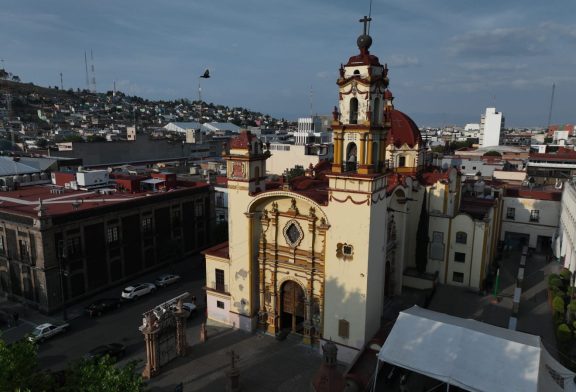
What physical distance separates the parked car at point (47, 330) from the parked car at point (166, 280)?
9.73m

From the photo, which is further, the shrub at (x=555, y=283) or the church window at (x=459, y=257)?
the church window at (x=459, y=257)

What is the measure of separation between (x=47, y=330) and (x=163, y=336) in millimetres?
10599

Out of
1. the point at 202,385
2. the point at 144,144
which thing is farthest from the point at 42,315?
the point at 144,144

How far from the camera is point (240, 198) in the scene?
3119 cm

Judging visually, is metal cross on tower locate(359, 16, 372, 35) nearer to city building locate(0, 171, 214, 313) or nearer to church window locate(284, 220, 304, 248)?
church window locate(284, 220, 304, 248)

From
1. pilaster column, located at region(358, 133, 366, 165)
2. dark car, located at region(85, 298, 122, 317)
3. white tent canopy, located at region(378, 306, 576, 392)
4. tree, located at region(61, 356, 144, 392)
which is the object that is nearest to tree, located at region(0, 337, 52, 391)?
tree, located at region(61, 356, 144, 392)

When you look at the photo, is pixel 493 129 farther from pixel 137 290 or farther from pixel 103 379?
pixel 103 379

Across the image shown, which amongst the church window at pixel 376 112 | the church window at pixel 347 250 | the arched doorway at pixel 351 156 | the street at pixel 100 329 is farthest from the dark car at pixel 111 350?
the church window at pixel 376 112

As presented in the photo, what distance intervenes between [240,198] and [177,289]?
15.1 meters

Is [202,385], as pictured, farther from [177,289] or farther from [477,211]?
[477,211]

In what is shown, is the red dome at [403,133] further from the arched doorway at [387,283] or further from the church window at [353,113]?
the church window at [353,113]

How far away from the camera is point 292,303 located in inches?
1238

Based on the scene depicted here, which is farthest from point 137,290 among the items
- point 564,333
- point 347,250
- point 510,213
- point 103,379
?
point 510,213

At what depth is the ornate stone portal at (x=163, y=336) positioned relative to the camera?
87.2ft
